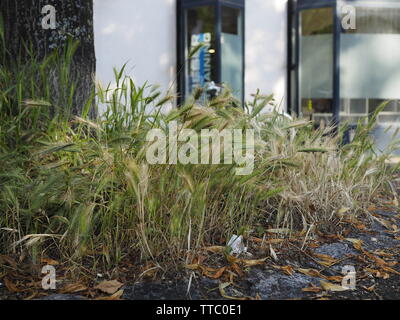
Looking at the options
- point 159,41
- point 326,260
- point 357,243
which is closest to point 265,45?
point 159,41

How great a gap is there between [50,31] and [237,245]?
5.58 feet

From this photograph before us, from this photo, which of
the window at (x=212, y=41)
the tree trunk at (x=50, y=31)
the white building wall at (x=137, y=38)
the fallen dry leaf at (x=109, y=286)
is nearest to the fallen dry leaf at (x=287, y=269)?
the fallen dry leaf at (x=109, y=286)

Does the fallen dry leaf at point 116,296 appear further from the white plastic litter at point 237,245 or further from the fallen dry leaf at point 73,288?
the white plastic litter at point 237,245

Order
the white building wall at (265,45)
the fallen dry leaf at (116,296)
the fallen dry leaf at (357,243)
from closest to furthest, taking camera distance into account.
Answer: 1. the fallen dry leaf at (116,296)
2. the fallen dry leaf at (357,243)
3. the white building wall at (265,45)

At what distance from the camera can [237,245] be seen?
255 centimetres

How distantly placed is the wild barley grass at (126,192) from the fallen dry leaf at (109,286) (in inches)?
6.0

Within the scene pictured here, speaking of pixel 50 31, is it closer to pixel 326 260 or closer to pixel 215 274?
pixel 215 274

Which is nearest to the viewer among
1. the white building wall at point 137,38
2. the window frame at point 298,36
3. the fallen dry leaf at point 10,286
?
the fallen dry leaf at point 10,286

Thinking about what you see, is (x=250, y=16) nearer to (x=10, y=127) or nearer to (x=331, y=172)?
(x=331, y=172)

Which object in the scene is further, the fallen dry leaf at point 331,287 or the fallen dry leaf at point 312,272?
the fallen dry leaf at point 312,272

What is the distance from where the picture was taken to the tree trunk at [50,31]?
3.28m

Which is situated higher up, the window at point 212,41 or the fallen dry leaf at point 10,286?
the window at point 212,41

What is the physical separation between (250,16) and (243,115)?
210 inches
